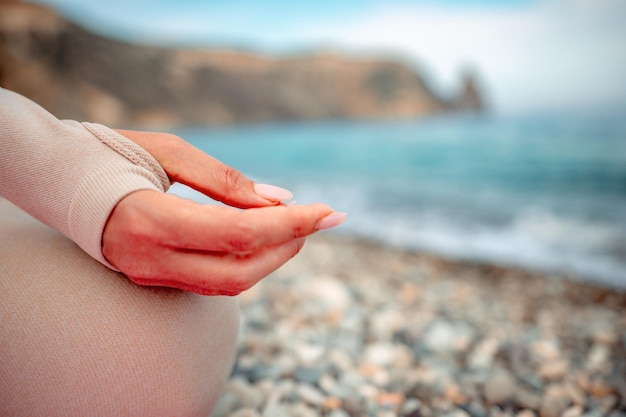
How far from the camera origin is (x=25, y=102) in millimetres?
1257

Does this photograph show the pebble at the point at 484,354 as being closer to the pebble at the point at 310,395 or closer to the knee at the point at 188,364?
the pebble at the point at 310,395

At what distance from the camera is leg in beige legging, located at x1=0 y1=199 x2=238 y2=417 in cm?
120

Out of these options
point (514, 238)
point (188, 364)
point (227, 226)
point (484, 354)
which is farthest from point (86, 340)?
point (514, 238)

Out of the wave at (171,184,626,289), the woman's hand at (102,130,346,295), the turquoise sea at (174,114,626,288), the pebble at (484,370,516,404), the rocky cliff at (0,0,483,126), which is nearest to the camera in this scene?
the woman's hand at (102,130,346,295)

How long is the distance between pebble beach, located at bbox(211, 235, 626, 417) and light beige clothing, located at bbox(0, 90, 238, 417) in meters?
0.72

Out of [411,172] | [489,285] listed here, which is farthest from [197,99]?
[489,285]

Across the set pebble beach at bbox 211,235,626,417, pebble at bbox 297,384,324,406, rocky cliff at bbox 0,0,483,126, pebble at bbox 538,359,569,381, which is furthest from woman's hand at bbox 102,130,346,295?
rocky cliff at bbox 0,0,483,126

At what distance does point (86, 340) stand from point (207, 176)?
22.4 inches

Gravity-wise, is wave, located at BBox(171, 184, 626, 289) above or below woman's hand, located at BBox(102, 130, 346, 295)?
below

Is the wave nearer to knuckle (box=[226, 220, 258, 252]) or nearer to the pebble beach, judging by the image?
the pebble beach

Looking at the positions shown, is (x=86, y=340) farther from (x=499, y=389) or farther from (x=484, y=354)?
(x=484, y=354)

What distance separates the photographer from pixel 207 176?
52.1 inches

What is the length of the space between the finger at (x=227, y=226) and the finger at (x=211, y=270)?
1.6 inches

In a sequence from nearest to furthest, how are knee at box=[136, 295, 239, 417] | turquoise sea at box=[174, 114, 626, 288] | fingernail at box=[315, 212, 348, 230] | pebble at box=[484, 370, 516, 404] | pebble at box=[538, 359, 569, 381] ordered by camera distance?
fingernail at box=[315, 212, 348, 230], knee at box=[136, 295, 239, 417], pebble at box=[484, 370, 516, 404], pebble at box=[538, 359, 569, 381], turquoise sea at box=[174, 114, 626, 288]
